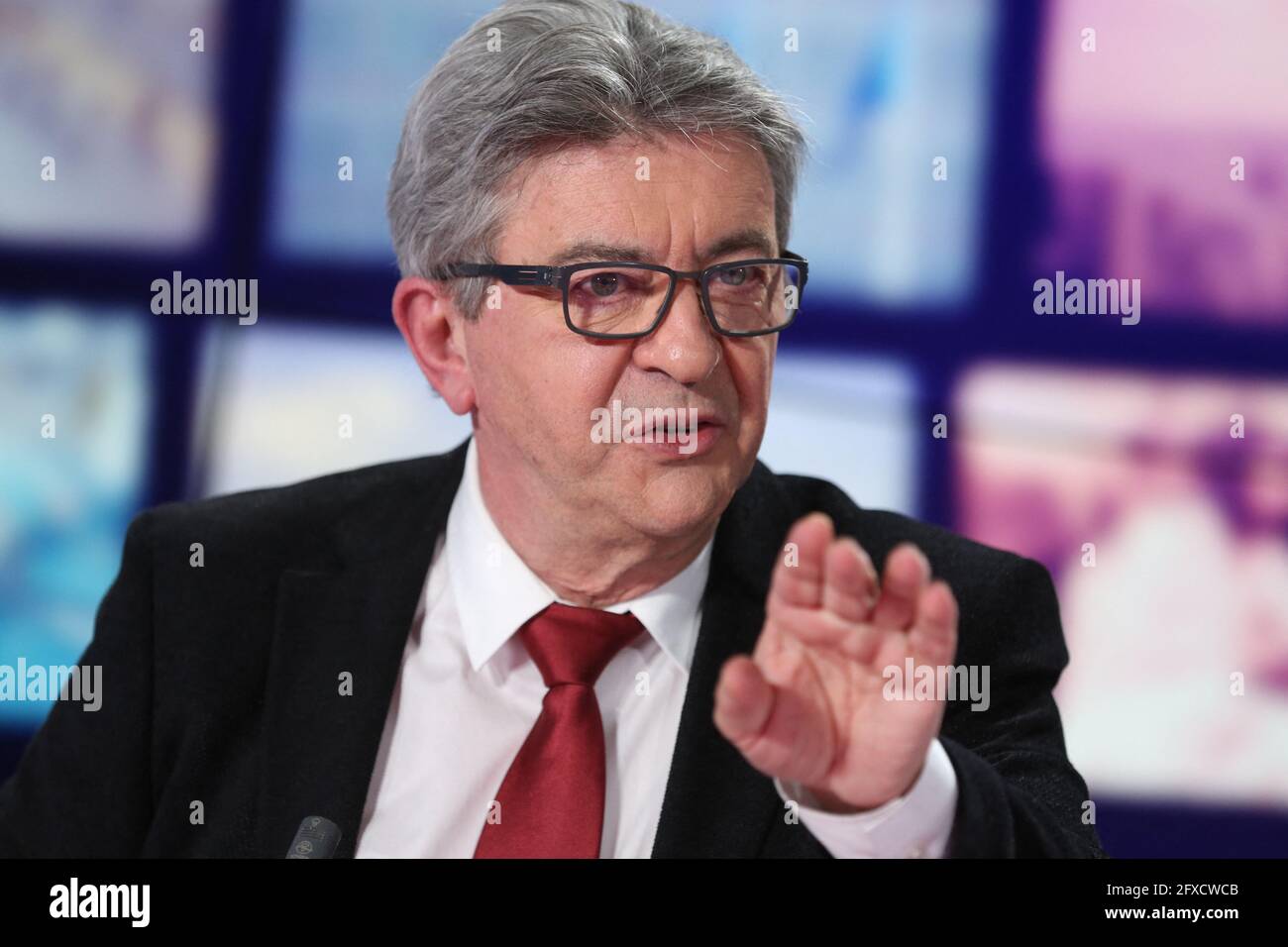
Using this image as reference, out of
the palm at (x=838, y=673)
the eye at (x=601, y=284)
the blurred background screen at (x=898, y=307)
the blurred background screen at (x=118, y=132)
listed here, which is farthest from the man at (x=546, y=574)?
the blurred background screen at (x=118, y=132)

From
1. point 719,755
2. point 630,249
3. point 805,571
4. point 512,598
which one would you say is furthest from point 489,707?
point 805,571

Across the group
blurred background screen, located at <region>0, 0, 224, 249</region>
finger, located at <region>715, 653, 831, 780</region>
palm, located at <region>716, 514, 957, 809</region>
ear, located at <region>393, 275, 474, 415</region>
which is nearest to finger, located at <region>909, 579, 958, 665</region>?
palm, located at <region>716, 514, 957, 809</region>

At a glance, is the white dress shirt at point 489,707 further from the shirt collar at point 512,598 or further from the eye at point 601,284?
the eye at point 601,284

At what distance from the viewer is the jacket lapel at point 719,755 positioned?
1663mm

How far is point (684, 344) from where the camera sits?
5.48 feet

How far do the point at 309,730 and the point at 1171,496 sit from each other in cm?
184

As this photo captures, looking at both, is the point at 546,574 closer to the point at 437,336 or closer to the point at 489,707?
the point at 489,707

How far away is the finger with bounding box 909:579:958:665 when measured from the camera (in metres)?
1.20

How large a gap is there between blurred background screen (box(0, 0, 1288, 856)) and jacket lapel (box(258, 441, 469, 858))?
0.89 meters

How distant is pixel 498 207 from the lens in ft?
5.89

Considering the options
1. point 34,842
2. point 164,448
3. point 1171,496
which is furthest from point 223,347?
point 1171,496

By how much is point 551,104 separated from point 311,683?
0.77 metres

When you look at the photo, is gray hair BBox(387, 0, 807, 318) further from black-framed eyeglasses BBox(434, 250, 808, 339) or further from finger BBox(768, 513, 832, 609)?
finger BBox(768, 513, 832, 609)

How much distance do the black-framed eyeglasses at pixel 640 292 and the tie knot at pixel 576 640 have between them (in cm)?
35
